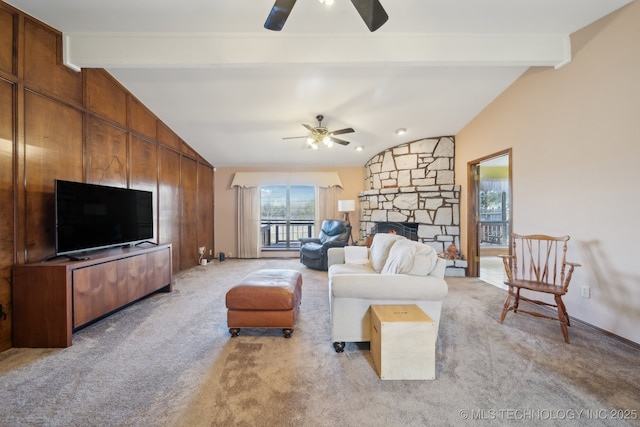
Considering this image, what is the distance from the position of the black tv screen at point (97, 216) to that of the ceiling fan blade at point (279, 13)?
7.65 feet

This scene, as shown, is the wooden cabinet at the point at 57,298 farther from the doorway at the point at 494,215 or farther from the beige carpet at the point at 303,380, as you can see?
the doorway at the point at 494,215

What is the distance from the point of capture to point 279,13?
5.30 ft

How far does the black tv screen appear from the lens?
2.29 meters

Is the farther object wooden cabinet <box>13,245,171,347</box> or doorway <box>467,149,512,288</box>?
doorway <box>467,149,512,288</box>

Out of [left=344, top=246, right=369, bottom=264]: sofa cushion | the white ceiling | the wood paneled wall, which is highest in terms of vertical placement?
the white ceiling

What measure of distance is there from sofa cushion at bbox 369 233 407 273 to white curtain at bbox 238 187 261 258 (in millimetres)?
3734

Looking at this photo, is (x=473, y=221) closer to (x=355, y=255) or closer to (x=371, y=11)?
(x=355, y=255)

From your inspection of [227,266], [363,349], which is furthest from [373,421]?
[227,266]

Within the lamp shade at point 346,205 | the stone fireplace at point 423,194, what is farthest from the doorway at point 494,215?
the lamp shade at point 346,205

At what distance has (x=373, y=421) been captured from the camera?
134 centimetres

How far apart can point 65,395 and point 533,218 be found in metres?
4.59

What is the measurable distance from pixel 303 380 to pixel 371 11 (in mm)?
2418

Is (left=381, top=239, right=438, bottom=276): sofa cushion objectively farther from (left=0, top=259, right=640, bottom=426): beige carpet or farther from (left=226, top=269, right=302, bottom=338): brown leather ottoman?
(left=226, top=269, right=302, bottom=338): brown leather ottoman

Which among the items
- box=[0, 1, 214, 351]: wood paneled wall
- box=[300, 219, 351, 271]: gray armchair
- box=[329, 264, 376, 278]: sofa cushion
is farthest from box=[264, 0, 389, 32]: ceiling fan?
box=[300, 219, 351, 271]: gray armchair
